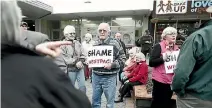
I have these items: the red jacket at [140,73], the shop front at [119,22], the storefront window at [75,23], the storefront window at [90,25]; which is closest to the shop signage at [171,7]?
the red jacket at [140,73]

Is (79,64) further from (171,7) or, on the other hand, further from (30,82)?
(30,82)

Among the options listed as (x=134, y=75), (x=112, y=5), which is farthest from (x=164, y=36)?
(x=112, y=5)

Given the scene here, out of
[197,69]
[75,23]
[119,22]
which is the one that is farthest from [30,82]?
[75,23]

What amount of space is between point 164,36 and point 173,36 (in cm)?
14

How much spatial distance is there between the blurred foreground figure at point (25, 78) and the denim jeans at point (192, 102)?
1768 millimetres

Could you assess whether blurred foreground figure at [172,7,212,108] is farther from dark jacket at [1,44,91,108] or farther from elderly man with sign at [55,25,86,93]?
elderly man with sign at [55,25,86,93]

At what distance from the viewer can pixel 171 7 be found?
5.99m

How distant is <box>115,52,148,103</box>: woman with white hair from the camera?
5578 mm

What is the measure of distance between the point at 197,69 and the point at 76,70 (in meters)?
2.69

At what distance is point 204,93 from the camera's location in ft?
7.67

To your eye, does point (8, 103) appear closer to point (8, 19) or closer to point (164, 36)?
point (8, 19)

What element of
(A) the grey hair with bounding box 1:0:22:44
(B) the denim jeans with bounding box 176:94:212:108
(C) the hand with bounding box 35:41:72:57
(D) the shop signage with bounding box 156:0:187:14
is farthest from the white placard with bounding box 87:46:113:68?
(A) the grey hair with bounding box 1:0:22:44

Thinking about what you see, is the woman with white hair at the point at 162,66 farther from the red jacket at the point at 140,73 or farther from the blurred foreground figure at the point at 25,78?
the blurred foreground figure at the point at 25,78

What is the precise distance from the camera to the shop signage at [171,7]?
5900 mm
